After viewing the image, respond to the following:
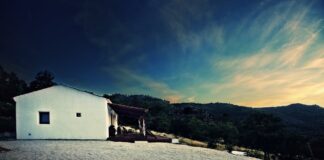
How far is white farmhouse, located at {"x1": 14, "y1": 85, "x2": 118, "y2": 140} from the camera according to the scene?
74.0 ft

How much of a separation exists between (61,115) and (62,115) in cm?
7

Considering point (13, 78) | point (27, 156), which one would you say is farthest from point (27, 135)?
point (13, 78)

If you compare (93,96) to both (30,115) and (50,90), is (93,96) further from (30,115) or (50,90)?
(30,115)

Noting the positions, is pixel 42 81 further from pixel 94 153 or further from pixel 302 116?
pixel 302 116

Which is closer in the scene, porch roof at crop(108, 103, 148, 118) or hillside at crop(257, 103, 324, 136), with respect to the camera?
porch roof at crop(108, 103, 148, 118)

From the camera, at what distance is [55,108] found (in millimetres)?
22875

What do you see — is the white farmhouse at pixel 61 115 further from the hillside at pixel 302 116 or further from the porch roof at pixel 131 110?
the hillside at pixel 302 116

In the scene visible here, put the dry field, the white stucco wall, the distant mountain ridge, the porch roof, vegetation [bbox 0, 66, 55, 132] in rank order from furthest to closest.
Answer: the distant mountain ridge
vegetation [bbox 0, 66, 55, 132]
the porch roof
the white stucco wall
the dry field

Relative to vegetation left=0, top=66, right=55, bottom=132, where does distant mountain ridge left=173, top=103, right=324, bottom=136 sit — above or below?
below

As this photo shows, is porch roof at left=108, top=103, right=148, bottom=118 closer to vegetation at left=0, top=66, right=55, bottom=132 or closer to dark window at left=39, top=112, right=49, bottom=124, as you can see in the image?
dark window at left=39, top=112, right=49, bottom=124

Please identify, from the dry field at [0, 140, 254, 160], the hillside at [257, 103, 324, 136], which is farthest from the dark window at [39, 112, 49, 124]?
the hillside at [257, 103, 324, 136]

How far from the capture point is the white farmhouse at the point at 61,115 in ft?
74.0

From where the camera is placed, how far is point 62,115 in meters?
22.8

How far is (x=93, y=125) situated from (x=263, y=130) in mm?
47746
